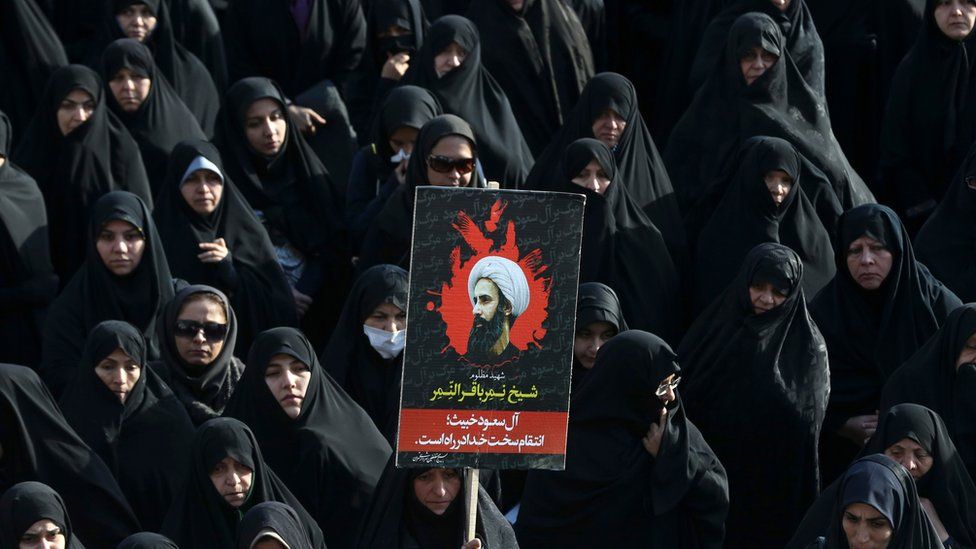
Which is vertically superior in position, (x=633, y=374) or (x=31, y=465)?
Answer: (x=633, y=374)

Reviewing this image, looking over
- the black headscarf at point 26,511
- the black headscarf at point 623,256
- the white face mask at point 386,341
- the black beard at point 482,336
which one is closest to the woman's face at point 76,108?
the white face mask at point 386,341

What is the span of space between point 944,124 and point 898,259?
5.45ft

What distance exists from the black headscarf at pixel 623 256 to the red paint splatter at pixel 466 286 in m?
2.80

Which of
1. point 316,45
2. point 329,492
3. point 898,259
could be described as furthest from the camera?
point 316,45

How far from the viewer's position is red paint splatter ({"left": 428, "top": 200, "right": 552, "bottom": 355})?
6188mm

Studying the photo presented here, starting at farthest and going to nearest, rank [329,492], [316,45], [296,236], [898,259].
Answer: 1. [316,45]
2. [296,236]
3. [898,259]
4. [329,492]

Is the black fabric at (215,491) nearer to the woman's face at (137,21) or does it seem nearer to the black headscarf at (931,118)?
the woman's face at (137,21)

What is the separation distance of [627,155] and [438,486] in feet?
8.56

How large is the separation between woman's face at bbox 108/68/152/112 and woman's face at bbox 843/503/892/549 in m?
4.17

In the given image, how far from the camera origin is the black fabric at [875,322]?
28.8 ft

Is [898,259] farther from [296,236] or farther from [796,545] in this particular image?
[296,236]

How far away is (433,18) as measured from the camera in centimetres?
1135

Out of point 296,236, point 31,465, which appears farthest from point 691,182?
point 31,465

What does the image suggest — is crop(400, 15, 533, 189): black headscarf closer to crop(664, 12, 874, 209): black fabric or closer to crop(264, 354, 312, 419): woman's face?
crop(664, 12, 874, 209): black fabric
